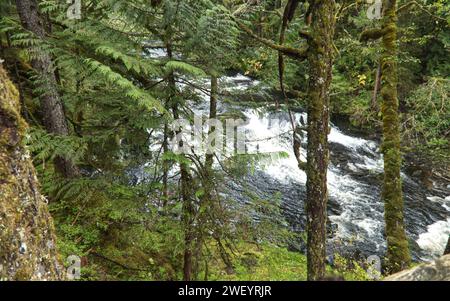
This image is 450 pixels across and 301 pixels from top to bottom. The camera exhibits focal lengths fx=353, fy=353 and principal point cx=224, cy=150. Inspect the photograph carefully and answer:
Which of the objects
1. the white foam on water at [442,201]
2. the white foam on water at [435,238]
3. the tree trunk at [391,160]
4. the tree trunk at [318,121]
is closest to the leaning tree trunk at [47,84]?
the tree trunk at [318,121]

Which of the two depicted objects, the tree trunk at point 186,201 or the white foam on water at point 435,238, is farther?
the white foam on water at point 435,238

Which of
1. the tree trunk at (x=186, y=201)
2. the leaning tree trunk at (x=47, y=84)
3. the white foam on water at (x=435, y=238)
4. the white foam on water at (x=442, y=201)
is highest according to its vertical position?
the leaning tree trunk at (x=47, y=84)

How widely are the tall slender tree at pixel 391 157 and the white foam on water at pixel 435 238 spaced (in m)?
3.87

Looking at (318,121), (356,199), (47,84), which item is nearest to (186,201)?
(318,121)

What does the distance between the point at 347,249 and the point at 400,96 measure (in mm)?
11269

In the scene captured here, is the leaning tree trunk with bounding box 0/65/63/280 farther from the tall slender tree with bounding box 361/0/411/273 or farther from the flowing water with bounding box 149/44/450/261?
the tall slender tree with bounding box 361/0/411/273

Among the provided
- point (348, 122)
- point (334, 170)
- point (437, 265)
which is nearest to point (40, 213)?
point (437, 265)

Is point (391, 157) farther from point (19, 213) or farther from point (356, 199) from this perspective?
point (19, 213)

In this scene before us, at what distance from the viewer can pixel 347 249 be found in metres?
10.7

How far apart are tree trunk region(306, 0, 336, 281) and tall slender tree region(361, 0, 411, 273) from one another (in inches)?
153

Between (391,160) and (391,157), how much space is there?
68mm

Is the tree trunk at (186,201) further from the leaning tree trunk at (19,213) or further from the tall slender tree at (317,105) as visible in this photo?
the leaning tree trunk at (19,213)

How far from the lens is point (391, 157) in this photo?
784 cm

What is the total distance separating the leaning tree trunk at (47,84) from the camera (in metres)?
6.14
